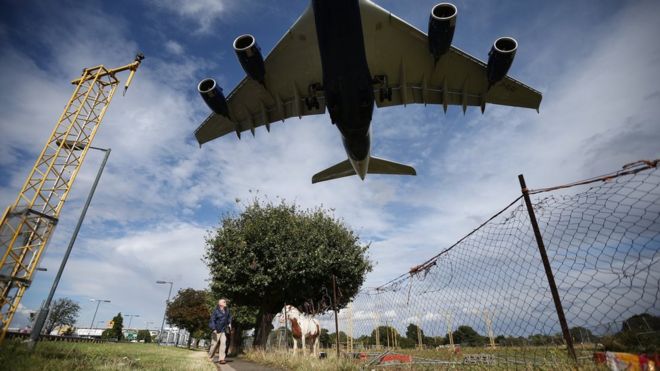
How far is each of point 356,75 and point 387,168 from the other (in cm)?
653

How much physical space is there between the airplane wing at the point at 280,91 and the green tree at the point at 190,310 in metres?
38.8

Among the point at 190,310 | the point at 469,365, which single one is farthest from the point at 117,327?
the point at 469,365

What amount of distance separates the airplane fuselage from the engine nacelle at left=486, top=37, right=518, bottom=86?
10.00 feet

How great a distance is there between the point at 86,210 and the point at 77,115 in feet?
94.9

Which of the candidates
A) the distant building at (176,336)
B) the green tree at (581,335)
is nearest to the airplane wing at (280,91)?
the green tree at (581,335)

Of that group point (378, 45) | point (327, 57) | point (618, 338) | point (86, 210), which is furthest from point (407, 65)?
point (86, 210)

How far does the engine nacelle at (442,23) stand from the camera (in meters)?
6.97

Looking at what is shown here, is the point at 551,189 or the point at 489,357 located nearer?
the point at 551,189

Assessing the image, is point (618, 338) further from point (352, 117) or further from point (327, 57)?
point (327, 57)

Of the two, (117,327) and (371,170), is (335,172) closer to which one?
(371,170)

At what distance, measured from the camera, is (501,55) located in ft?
24.0

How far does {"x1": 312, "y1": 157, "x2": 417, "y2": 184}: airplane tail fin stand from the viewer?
13.1m

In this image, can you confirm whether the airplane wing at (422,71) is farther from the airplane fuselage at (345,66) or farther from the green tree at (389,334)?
the green tree at (389,334)

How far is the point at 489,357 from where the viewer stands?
28.8ft
